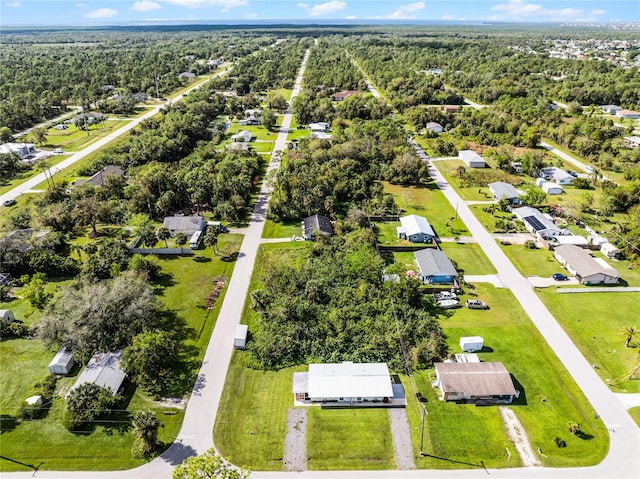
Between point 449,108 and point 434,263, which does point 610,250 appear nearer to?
point 434,263

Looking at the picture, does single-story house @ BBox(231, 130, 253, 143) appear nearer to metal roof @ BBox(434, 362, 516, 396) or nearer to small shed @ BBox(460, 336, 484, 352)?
small shed @ BBox(460, 336, 484, 352)

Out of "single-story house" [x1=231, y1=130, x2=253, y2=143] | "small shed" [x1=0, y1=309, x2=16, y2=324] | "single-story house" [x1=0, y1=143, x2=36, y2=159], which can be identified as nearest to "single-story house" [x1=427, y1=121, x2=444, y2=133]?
"single-story house" [x1=231, y1=130, x2=253, y2=143]

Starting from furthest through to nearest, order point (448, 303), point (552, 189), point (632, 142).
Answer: point (632, 142)
point (552, 189)
point (448, 303)

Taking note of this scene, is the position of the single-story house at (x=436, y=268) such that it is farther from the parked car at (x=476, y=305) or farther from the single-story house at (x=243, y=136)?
the single-story house at (x=243, y=136)

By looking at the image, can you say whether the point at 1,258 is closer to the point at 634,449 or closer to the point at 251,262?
the point at 251,262

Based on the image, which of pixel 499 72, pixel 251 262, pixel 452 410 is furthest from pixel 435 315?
pixel 499 72

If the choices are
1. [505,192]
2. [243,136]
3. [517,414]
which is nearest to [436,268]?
[517,414]
